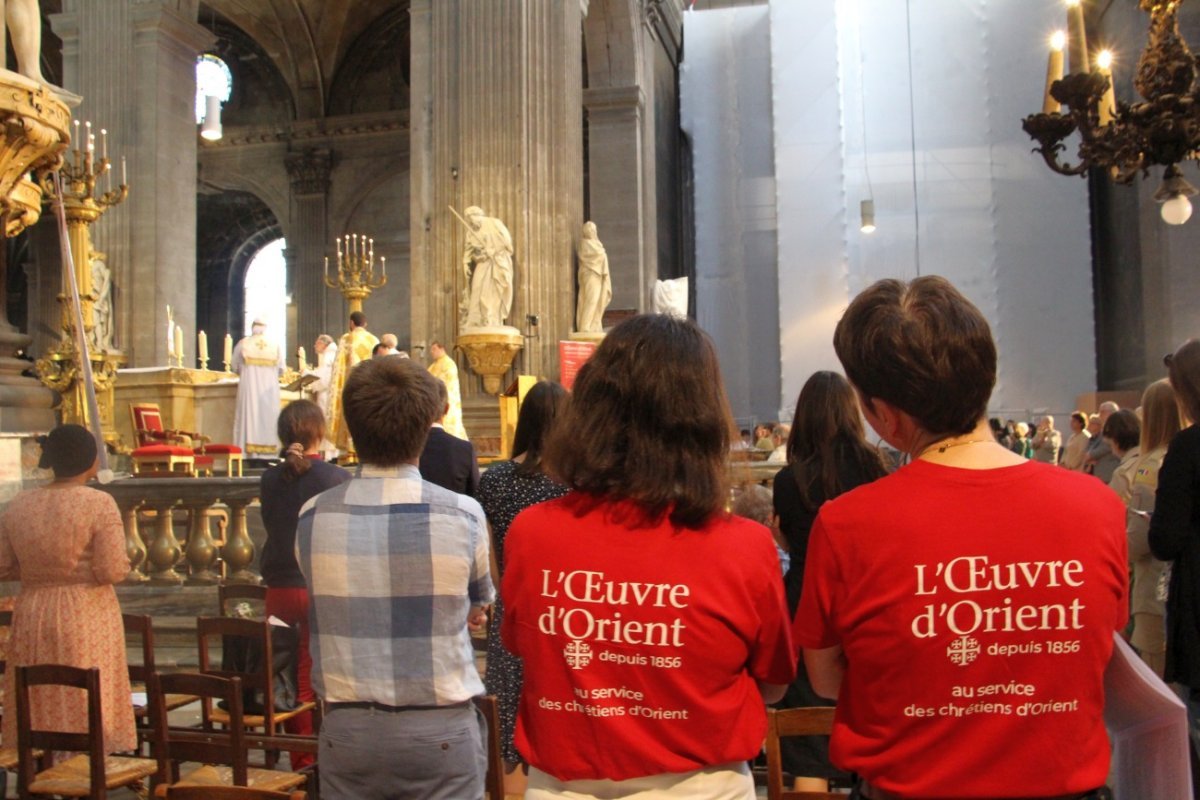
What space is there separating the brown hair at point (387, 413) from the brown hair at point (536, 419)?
0.39m

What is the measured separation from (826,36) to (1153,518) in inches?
707

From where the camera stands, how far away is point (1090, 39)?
706 inches

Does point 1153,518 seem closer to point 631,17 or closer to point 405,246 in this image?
point 631,17

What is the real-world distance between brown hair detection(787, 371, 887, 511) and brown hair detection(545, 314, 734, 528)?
132cm

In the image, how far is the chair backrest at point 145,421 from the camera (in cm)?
1237

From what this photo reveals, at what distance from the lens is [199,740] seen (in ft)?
9.27

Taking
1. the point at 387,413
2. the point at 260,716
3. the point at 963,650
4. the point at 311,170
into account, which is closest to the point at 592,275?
the point at 260,716

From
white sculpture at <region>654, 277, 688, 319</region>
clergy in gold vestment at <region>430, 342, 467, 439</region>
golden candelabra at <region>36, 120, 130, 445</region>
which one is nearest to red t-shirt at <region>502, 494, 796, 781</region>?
golden candelabra at <region>36, 120, 130, 445</region>

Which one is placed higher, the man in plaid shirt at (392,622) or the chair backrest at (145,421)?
the chair backrest at (145,421)

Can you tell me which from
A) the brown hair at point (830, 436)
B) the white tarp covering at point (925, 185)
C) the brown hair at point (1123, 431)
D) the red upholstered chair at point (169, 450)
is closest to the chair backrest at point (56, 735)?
the brown hair at point (830, 436)

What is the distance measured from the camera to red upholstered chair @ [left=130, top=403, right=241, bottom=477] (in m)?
11.3

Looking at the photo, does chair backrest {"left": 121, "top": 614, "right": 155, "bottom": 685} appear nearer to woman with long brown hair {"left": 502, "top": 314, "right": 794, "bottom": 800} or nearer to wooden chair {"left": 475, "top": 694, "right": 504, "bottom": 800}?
wooden chair {"left": 475, "top": 694, "right": 504, "bottom": 800}

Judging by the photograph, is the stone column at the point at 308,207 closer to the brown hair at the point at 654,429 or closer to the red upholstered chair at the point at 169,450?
the red upholstered chair at the point at 169,450

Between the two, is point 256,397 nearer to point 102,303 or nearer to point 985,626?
point 102,303
